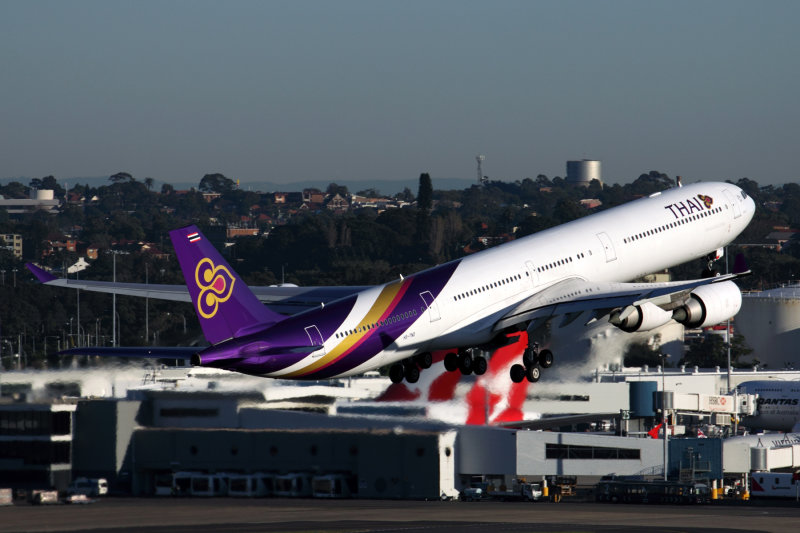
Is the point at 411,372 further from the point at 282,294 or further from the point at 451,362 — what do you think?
the point at 282,294

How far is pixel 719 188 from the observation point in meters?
70.6

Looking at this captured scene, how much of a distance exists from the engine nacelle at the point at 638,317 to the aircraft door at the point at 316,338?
1485 cm

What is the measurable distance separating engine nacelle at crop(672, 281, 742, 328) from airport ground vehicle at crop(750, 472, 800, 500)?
22.6 meters

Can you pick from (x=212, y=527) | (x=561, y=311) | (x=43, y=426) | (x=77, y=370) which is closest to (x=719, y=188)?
(x=561, y=311)

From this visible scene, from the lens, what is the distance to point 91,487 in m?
81.2

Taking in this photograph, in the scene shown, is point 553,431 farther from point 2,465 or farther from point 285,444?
point 2,465

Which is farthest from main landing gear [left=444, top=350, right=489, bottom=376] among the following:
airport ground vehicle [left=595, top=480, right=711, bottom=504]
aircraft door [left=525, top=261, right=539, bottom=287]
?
airport ground vehicle [left=595, top=480, right=711, bottom=504]

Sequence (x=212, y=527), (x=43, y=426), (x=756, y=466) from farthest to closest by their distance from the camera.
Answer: (x=756, y=466) → (x=43, y=426) → (x=212, y=527)

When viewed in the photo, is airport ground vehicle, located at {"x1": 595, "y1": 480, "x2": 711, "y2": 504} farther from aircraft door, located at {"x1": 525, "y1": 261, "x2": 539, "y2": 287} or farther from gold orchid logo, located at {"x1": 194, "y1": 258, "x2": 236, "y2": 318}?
gold orchid logo, located at {"x1": 194, "y1": 258, "x2": 236, "y2": 318}

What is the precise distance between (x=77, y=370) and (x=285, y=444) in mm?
12991

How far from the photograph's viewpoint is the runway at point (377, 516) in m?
62.8

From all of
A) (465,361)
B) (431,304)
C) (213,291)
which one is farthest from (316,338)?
(465,361)

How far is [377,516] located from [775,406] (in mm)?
51747

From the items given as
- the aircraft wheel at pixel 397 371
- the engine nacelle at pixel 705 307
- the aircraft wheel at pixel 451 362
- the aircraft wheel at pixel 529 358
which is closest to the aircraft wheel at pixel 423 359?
the aircraft wheel at pixel 397 371
